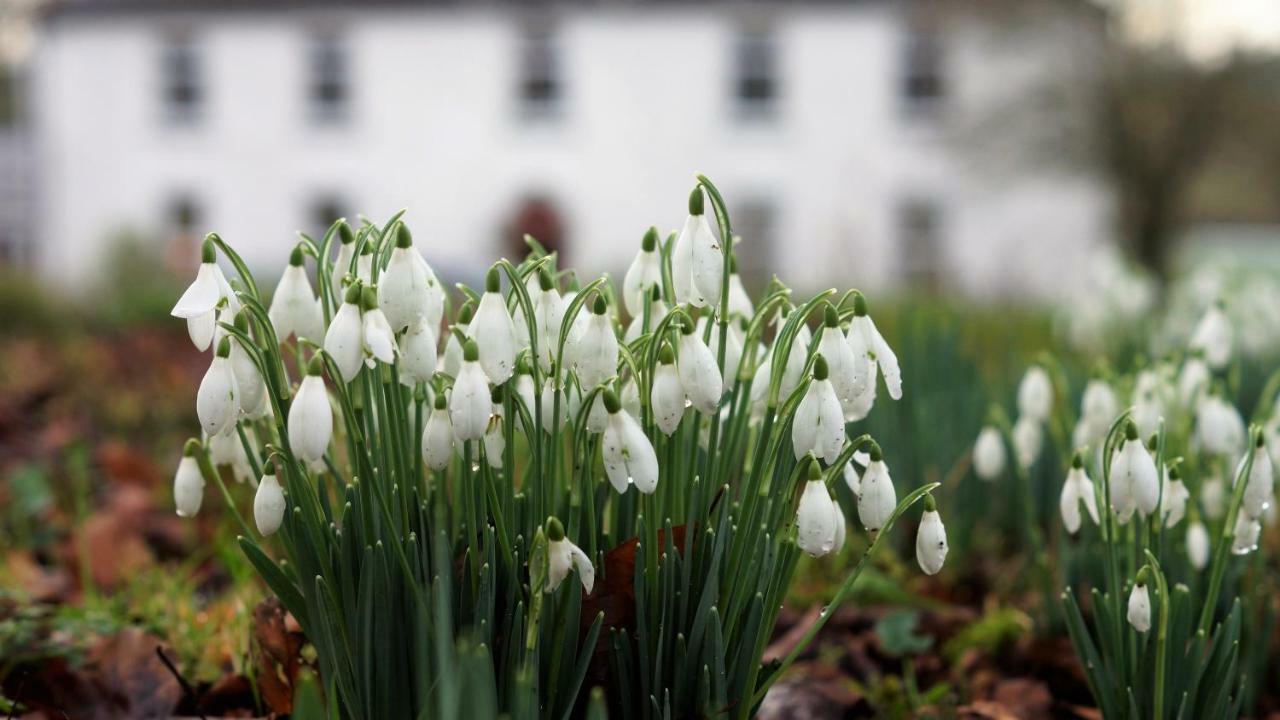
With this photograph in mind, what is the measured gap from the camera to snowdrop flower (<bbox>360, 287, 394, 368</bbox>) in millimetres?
1194

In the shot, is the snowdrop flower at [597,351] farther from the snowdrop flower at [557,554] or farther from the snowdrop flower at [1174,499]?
the snowdrop flower at [1174,499]

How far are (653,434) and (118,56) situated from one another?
22.0 m

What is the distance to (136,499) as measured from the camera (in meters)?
2.98

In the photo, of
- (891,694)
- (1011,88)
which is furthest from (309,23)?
(891,694)

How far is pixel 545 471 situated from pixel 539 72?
19099 millimetres

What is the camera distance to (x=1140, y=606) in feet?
4.60

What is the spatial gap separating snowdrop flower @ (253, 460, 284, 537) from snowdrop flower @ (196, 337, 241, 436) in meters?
0.07

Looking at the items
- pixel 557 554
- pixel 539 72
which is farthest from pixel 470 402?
pixel 539 72

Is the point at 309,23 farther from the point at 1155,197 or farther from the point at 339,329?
the point at 339,329

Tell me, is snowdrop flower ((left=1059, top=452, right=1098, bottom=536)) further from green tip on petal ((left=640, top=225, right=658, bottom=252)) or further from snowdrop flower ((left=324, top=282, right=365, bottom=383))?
snowdrop flower ((left=324, top=282, right=365, bottom=383))

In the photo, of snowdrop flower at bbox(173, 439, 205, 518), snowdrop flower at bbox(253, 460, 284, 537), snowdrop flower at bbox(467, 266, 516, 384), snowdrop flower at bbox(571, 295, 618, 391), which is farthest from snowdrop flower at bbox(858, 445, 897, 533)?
snowdrop flower at bbox(173, 439, 205, 518)

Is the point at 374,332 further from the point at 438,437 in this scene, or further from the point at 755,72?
the point at 755,72

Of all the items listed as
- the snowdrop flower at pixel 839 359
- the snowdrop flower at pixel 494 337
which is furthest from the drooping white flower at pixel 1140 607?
the snowdrop flower at pixel 494 337

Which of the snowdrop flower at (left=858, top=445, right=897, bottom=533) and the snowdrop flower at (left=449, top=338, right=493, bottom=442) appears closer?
the snowdrop flower at (left=449, top=338, right=493, bottom=442)
